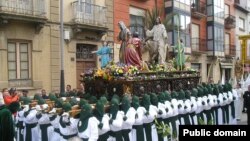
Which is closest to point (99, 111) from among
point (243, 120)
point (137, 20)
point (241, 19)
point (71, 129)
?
point (71, 129)

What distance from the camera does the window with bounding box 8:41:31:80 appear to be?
566 inches

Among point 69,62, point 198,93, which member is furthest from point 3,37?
point 198,93

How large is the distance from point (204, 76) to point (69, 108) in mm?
22575

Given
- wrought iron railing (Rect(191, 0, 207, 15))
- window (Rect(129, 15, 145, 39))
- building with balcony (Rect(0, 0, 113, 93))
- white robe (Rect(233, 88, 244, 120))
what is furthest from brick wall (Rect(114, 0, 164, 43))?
white robe (Rect(233, 88, 244, 120))

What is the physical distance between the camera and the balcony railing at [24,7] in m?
13.8

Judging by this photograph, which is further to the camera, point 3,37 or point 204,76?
point 204,76

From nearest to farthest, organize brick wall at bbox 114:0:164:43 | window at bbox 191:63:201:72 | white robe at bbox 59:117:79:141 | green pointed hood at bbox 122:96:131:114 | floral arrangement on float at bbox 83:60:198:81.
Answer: white robe at bbox 59:117:79:141 < green pointed hood at bbox 122:96:131:114 < floral arrangement on float at bbox 83:60:198:81 < brick wall at bbox 114:0:164:43 < window at bbox 191:63:201:72

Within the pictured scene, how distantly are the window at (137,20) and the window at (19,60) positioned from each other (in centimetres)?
719

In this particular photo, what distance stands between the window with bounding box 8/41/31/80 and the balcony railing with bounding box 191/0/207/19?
51.3ft

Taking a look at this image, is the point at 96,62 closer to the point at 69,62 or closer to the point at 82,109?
the point at 69,62

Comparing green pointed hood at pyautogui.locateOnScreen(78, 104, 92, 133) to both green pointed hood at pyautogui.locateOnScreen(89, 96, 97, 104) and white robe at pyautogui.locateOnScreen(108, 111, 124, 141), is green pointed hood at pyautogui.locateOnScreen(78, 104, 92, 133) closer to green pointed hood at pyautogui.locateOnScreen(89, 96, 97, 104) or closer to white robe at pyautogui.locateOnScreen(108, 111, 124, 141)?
white robe at pyautogui.locateOnScreen(108, 111, 124, 141)

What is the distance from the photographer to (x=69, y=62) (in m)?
16.8

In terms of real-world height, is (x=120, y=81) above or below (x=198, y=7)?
below

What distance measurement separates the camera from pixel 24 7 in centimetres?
1454
